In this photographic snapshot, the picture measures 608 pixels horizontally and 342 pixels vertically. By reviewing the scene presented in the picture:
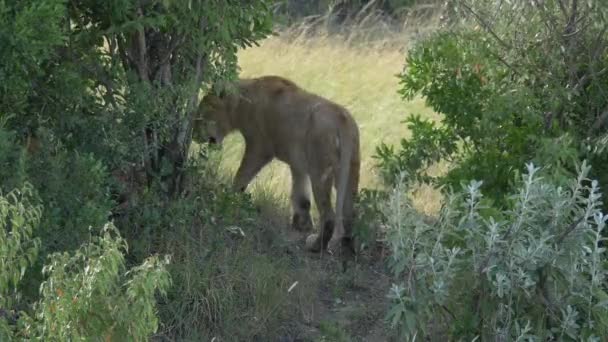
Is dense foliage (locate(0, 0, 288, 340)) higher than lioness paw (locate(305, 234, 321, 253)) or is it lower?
higher

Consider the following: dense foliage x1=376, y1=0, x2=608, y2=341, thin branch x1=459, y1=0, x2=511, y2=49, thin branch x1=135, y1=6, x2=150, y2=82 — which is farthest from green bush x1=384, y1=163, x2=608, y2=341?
thin branch x1=135, y1=6, x2=150, y2=82

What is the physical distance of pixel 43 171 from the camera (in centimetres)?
617

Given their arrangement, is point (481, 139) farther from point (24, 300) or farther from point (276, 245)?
point (24, 300)

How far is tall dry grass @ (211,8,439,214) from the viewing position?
977 cm

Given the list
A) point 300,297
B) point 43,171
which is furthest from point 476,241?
point 43,171

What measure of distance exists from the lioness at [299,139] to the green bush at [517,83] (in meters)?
0.34

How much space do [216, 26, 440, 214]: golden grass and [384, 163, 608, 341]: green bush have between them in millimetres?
3089

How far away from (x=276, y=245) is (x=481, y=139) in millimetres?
1394

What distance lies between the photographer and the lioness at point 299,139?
8062 millimetres

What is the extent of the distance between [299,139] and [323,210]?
53cm

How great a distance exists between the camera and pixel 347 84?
43.6ft

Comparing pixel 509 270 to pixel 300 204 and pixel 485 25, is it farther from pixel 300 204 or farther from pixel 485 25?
pixel 300 204

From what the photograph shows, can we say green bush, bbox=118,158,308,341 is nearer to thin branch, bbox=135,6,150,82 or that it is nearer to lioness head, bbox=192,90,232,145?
thin branch, bbox=135,6,150,82

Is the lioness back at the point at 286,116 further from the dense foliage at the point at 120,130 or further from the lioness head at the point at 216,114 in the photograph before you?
the dense foliage at the point at 120,130
